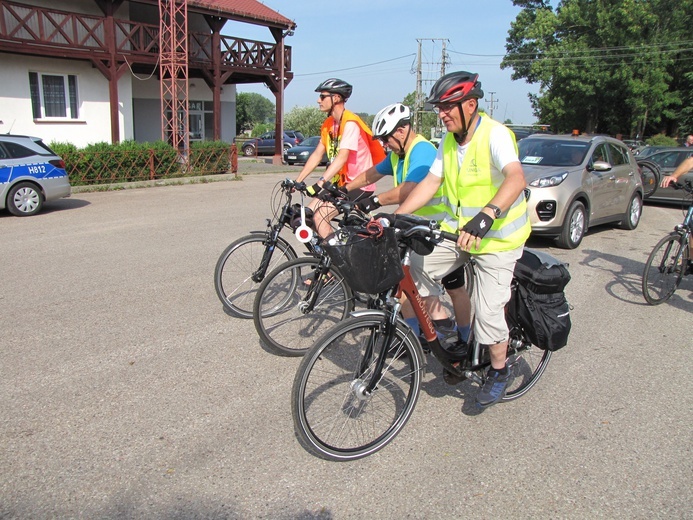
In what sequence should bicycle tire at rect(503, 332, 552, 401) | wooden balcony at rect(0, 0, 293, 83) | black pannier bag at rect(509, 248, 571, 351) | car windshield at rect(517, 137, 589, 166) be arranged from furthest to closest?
1. wooden balcony at rect(0, 0, 293, 83)
2. car windshield at rect(517, 137, 589, 166)
3. bicycle tire at rect(503, 332, 552, 401)
4. black pannier bag at rect(509, 248, 571, 351)

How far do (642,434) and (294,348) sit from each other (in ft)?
8.27

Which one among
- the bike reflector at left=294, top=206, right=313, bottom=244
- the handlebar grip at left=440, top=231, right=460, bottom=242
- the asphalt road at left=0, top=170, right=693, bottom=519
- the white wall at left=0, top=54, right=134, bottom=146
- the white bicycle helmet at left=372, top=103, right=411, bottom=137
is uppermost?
the white wall at left=0, top=54, right=134, bottom=146

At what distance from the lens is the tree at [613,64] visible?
39.3m

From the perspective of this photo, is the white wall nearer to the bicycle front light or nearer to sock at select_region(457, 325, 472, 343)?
the bicycle front light

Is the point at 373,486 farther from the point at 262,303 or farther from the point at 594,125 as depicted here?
the point at 594,125

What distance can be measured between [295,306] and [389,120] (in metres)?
1.63

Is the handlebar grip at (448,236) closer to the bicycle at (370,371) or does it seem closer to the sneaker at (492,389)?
the bicycle at (370,371)

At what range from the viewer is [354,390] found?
3.31 meters

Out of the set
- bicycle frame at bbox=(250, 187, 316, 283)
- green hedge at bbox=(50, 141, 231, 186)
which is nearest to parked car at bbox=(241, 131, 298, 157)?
green hedge at bbox=(50, 141, 231, 186)

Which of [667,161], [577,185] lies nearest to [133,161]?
[577,185]

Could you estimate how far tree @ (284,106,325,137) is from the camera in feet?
178

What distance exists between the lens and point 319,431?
3.23 metres

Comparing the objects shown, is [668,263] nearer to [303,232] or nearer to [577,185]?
[577,185]

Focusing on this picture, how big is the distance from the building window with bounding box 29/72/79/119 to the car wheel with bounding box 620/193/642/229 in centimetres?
1845
